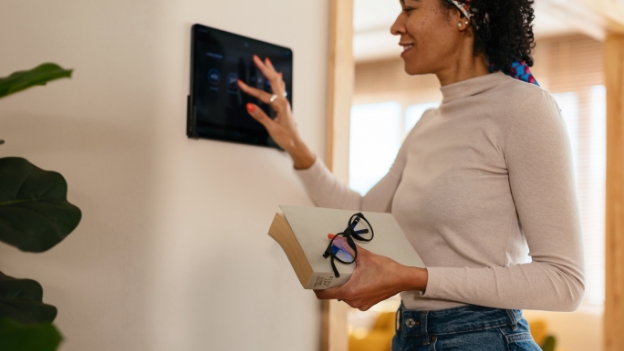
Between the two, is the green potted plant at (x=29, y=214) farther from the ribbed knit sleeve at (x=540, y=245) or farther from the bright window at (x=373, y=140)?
the bright window at (x=373, y=140)

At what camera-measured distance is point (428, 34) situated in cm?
122

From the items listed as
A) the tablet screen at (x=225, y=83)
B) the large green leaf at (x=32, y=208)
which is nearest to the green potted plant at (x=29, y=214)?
the large green leaf at (x=32, y=208)

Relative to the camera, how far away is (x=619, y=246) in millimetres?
2789

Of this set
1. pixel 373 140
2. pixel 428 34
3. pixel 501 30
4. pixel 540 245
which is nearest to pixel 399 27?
pixel 428 34

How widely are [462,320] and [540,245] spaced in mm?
206

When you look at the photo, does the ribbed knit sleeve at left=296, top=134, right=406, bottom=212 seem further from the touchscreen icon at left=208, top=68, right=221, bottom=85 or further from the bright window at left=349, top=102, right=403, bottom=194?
the bright window at left=349, top=102, right=403, bottom=194

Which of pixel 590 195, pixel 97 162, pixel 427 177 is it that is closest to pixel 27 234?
pixel 97 162

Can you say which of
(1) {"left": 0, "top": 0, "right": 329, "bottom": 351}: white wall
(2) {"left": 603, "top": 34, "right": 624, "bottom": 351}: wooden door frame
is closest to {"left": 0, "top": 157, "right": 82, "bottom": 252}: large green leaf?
(1) {"left": 0, "top": 0, "right": 329, "bottom": 351}: white wall

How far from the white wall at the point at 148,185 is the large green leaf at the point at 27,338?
524mm

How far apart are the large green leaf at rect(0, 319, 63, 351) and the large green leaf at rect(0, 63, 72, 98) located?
223mm

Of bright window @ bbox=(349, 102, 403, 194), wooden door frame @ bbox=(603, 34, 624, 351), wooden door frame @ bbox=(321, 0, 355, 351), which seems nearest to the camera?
wooden door frame @ bbox=(321, 0, 355, 351)

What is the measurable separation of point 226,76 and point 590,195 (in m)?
3.74

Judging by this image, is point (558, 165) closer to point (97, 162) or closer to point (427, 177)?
point (427, 177)

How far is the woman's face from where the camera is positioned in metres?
1.21
